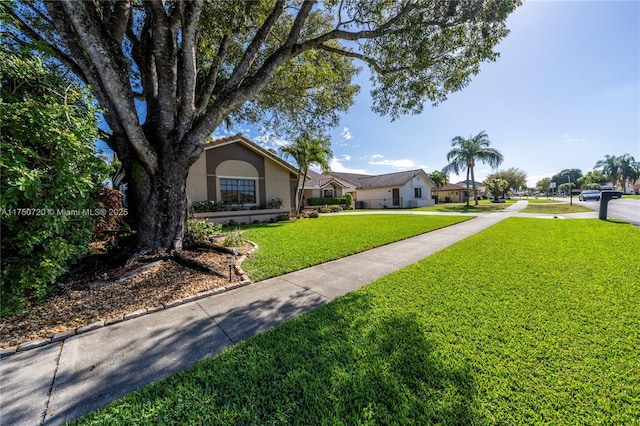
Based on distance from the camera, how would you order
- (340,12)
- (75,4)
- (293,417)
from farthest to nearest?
(340,12) → (75,4) → (293,417)

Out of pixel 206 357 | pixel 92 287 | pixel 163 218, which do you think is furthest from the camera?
pixel 163 218

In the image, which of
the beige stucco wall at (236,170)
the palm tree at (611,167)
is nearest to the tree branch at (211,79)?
the beige stucco wall at (236,170)

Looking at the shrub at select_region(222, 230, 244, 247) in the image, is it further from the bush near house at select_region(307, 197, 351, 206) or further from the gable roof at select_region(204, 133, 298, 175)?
the bush near house at select_region(307, 197, 351, 206)

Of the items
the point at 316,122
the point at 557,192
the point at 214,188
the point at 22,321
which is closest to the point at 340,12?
the point at 316,122

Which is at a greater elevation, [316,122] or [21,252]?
[316,122]

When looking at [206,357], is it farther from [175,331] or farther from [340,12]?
[340,12]

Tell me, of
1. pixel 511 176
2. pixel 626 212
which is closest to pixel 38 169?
pixel 626 212

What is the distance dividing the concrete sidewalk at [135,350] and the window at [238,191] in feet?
35.5

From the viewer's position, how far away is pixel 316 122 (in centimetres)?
1085

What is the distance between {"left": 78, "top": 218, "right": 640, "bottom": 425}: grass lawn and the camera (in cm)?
205

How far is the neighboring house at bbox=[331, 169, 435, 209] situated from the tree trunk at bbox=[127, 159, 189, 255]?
2958 centimetres

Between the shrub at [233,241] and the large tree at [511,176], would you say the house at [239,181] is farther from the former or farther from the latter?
the large tree at [511,176]

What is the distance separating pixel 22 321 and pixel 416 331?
5.56m

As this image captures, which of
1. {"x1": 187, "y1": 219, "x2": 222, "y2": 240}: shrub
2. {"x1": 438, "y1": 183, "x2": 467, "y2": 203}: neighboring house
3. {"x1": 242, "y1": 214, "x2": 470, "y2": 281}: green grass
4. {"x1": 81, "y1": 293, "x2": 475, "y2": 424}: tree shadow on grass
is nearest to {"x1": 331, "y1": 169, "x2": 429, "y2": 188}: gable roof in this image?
{"x1": 438, "y1": 183, "x2": 467, "y2": 203}: neighboring house
